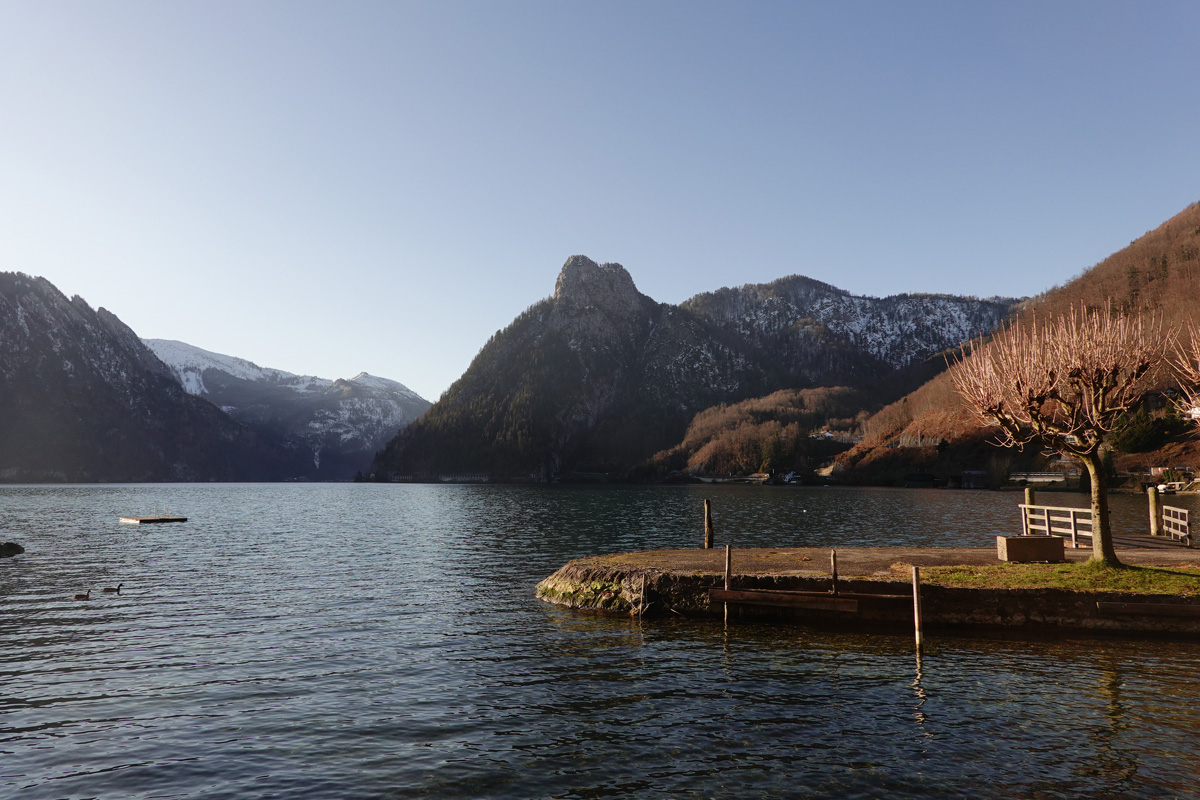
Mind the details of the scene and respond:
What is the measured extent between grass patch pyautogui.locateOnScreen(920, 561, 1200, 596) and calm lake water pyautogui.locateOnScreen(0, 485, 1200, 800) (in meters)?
2.30

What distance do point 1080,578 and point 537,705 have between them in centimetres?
2192

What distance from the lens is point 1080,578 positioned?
87.8 ft

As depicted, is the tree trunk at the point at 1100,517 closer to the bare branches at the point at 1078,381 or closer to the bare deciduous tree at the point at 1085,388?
the bare deciduous tree at the point at 1085,388

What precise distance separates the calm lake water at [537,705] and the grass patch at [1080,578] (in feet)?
7.56

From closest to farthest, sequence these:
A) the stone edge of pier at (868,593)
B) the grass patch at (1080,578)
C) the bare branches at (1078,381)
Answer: the stone edge of pier at (868,593) < the grass patch at (1080,578) < the bare branches at (1078,381)

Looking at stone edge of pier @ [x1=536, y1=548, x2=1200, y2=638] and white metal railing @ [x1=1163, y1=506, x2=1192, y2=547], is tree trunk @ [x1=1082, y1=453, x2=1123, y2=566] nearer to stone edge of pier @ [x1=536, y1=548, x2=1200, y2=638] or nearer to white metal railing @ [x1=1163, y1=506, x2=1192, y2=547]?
stone edge of pier @ [x1=536, y1=548, x2=1200, y2=638]

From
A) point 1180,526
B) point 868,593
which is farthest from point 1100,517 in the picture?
point 1180,526

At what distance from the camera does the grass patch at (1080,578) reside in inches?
1014

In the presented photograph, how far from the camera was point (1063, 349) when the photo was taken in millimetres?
28797

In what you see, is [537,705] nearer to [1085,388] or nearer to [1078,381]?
[1078,381]

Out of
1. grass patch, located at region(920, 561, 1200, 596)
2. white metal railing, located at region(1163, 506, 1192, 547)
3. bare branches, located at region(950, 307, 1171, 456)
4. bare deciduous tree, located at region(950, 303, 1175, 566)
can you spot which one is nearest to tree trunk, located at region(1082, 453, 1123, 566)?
bare deciduous tree, located at region(950, 303, 1175, 566)

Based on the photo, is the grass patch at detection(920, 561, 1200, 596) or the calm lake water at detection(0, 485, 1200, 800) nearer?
the calm lake water at detection(0, 485, 1200, 800)

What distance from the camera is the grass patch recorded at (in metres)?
25.8

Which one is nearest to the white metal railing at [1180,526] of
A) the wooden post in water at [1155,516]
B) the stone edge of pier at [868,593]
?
the wooden post in water at [1155,516]
